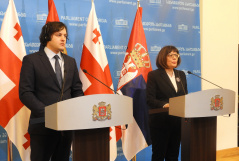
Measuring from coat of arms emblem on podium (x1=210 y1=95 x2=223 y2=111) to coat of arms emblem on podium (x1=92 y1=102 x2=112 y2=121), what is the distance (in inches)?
37.7

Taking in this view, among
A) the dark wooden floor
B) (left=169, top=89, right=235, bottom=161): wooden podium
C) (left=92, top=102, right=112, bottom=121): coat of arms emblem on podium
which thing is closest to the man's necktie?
(left=92, top=102, right=112, bottom=121): coat of arms emblem on podium

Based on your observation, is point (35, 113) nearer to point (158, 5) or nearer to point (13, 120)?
point (13, 120)

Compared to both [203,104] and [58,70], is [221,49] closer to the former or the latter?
[203,104]

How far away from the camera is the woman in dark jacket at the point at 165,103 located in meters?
2.56

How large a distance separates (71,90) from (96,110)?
0.68m

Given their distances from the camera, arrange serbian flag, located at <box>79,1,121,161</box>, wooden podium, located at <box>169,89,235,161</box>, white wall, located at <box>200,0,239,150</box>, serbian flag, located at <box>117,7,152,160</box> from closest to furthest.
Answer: wooden podium, located at <box>169,89,235,161</box> < serbian flag, located at <box>79,1,121,161</box> < serbian flag, located at <box>117,7,152,160</box> < white wall, located at <box>200,0,239,150</box>

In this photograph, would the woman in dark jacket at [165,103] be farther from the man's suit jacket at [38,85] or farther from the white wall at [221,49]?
the white wall at [221,49]

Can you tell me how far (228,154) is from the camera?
4125 millimetres

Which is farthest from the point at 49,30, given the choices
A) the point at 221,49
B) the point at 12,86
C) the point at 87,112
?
the point at 221,49

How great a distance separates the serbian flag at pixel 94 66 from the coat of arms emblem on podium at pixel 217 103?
44.5 inches

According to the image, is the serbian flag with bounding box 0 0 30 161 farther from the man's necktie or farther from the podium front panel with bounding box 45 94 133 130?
the podium front panel with bounding box 45 94 133 130

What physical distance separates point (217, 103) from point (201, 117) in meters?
0.18

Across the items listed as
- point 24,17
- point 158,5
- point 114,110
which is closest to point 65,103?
point 114,110

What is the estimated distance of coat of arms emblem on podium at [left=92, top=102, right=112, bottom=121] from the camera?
1587 millimetres
